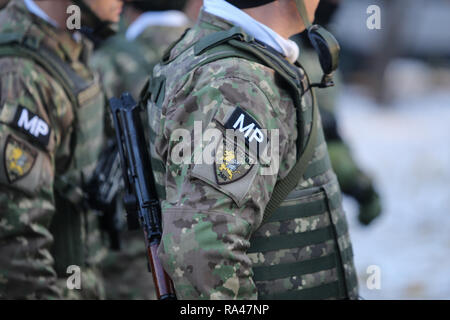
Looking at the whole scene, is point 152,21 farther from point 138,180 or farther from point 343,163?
point 138,180

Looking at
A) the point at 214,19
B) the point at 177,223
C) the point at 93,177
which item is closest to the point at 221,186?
the point at 177,223

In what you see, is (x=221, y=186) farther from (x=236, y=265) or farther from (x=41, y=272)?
(x=41, y=272)

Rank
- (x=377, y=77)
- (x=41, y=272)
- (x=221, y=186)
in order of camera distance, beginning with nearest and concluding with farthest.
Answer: (x=221, y=186)
(x=41, y=272)
(x=377, y=77)

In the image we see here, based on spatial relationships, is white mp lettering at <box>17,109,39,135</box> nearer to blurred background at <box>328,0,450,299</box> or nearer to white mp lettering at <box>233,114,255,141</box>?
white mp lettering at <box>233,114,255,141</box>

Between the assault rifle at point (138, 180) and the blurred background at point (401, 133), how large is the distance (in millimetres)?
2191

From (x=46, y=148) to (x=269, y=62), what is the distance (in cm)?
97

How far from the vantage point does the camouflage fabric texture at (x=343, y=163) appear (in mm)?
3908

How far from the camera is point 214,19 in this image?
187cm

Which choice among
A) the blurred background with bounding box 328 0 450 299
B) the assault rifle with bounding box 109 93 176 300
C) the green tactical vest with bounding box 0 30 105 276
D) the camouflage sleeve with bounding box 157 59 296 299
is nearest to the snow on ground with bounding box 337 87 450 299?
the blurred background with bounding box 328 0 450 299

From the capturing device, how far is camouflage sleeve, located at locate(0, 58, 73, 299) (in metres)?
2.28

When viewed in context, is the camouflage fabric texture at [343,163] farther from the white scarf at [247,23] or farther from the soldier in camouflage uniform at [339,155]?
the white scarf at [247,23]

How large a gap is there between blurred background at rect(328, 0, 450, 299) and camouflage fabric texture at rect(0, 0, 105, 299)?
6.11 feet

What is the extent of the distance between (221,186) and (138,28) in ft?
8.35
